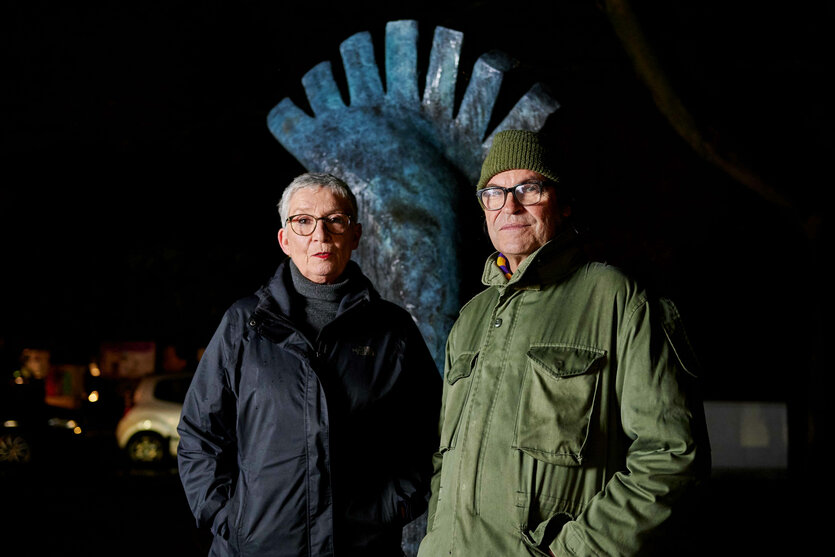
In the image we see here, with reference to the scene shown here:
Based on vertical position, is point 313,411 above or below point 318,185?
below

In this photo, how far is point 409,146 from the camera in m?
2.93

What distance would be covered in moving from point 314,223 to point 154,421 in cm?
744

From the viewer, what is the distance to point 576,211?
1859 mm

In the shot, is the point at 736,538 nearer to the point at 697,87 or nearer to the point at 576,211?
the point at 697,87

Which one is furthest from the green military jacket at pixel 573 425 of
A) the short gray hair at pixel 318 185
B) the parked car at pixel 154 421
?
the parked car at pixel 154 421

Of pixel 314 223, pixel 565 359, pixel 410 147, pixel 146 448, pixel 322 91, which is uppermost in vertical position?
pixel 322 91

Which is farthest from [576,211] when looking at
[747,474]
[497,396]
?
[747,474]

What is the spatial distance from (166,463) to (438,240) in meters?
7.18

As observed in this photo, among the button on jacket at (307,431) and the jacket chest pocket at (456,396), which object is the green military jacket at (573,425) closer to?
the jacket chest pocket at (456,396)

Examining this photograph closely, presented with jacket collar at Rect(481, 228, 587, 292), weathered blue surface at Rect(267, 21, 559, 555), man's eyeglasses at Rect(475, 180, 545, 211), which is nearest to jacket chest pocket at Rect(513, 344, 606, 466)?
jacket collar at Rect(481, 228, 587, 292)

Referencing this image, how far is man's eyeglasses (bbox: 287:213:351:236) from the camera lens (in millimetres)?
2121

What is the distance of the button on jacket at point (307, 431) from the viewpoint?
1949 millimetres

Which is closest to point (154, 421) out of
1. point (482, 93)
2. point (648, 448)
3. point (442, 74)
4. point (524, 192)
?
point (442, 74)

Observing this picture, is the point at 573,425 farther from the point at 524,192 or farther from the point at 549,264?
the point at 524,192
